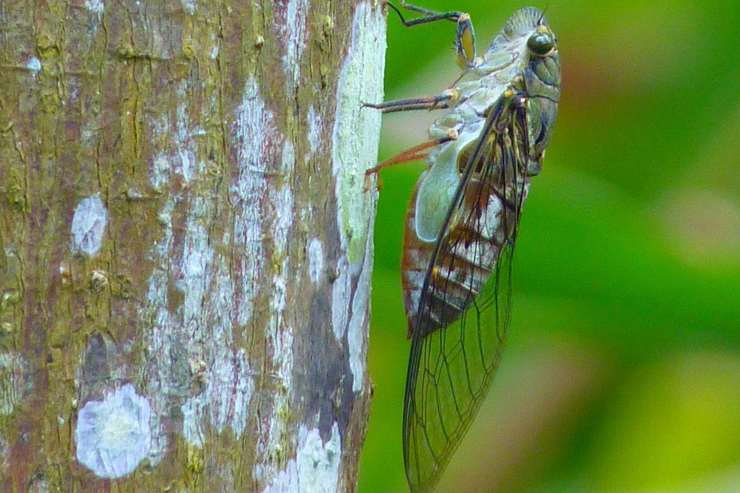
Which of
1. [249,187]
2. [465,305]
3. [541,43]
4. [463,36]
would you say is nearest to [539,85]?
[541,43]

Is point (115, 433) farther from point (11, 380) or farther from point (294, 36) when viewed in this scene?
point (294, 36)

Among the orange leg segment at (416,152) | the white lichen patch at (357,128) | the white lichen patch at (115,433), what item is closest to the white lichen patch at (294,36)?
the white lichen patch at (357,128)

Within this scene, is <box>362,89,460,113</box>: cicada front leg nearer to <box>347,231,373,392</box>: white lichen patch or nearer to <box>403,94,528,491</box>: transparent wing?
<box>403,94,528,491</box>: transparent wing

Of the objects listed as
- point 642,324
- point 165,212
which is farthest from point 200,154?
point 642,324

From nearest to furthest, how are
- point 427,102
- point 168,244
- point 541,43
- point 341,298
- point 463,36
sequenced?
point 168,244
point 341,298
point 427,102
point 541,43
point 463,36

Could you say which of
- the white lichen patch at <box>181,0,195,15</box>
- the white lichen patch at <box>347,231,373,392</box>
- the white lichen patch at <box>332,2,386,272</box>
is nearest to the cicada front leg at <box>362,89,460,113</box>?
the white lichen patch at <box>332,2,386,272</box>

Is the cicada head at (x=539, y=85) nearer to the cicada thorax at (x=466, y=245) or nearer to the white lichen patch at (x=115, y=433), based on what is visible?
the cicada thorax at (x=466, y=245)
